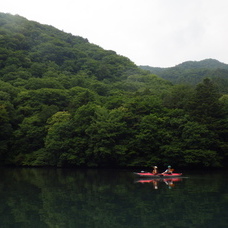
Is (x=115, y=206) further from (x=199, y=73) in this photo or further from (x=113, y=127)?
(x=199, y=73)

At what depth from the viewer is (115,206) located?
49.5 feet

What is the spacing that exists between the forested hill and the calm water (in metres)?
39.9

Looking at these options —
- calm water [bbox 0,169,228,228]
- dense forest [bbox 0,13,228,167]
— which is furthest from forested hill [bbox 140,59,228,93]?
calm water [bbox 0,169,228,228]

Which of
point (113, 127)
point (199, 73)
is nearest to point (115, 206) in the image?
point (113, 127)

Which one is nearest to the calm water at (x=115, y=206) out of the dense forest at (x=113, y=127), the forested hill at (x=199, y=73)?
the dense forest at (x=113, y=127)

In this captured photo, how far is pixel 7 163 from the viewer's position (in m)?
43.6

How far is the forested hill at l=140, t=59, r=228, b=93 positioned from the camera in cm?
5944

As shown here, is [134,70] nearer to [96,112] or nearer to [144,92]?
[144,92]

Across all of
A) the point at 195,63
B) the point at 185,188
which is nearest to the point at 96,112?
the point at 185,188

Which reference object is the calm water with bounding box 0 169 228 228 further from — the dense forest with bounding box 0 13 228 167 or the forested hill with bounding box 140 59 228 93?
the forested hill with bounding box 140 59 228 93

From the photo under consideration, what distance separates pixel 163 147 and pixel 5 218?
2597 centimetres

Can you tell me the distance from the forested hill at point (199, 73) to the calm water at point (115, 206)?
3991 centimetres

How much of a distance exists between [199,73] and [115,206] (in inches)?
2688

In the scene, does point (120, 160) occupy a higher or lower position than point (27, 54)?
lower
